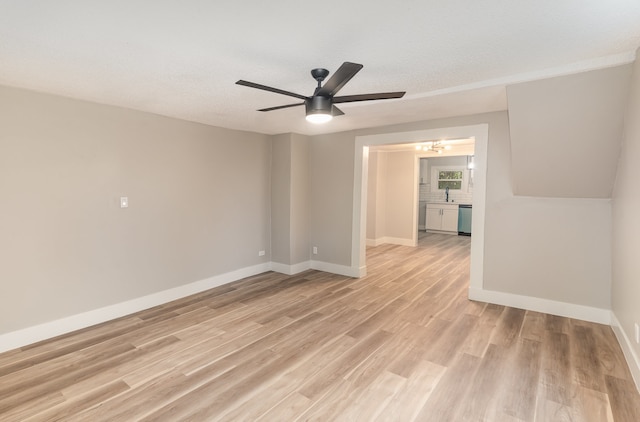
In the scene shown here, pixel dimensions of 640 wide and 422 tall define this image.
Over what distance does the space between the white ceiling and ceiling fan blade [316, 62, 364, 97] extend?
0.22 metres

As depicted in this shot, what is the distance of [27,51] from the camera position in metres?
2.16

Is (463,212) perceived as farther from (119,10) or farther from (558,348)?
(119,10)

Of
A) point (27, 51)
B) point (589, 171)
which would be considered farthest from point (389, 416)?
point (27, 51)

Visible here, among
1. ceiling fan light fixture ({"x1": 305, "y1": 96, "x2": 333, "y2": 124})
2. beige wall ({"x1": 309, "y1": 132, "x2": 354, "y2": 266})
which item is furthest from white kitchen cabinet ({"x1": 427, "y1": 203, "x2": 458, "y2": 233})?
ceiling fan light fixture ({"x1": 305, "y1": 96, "x2": 333, "y2": 124})

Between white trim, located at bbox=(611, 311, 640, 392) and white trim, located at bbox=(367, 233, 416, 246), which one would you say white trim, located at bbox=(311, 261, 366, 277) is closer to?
white trim, located at bbox=(367, 233, 416, 246)

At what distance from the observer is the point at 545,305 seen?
366 centimetres

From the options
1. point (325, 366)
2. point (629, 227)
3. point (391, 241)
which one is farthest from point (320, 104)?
point (391, 241)

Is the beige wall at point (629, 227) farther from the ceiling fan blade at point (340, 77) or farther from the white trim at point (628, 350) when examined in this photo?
the ceiling fan blade at point (340, 77)

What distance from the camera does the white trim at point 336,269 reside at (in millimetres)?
5094

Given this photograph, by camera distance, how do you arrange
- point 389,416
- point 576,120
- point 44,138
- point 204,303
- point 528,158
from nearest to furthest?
point 389,416, point 576,120, point 44,138, point 528,158, point 204,303

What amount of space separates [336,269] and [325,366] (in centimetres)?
274

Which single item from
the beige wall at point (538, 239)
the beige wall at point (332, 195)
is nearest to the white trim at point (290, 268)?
the beige wall at point (332, 195)

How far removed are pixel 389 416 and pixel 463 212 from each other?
323 inches

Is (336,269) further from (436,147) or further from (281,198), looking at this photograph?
(436,147)
